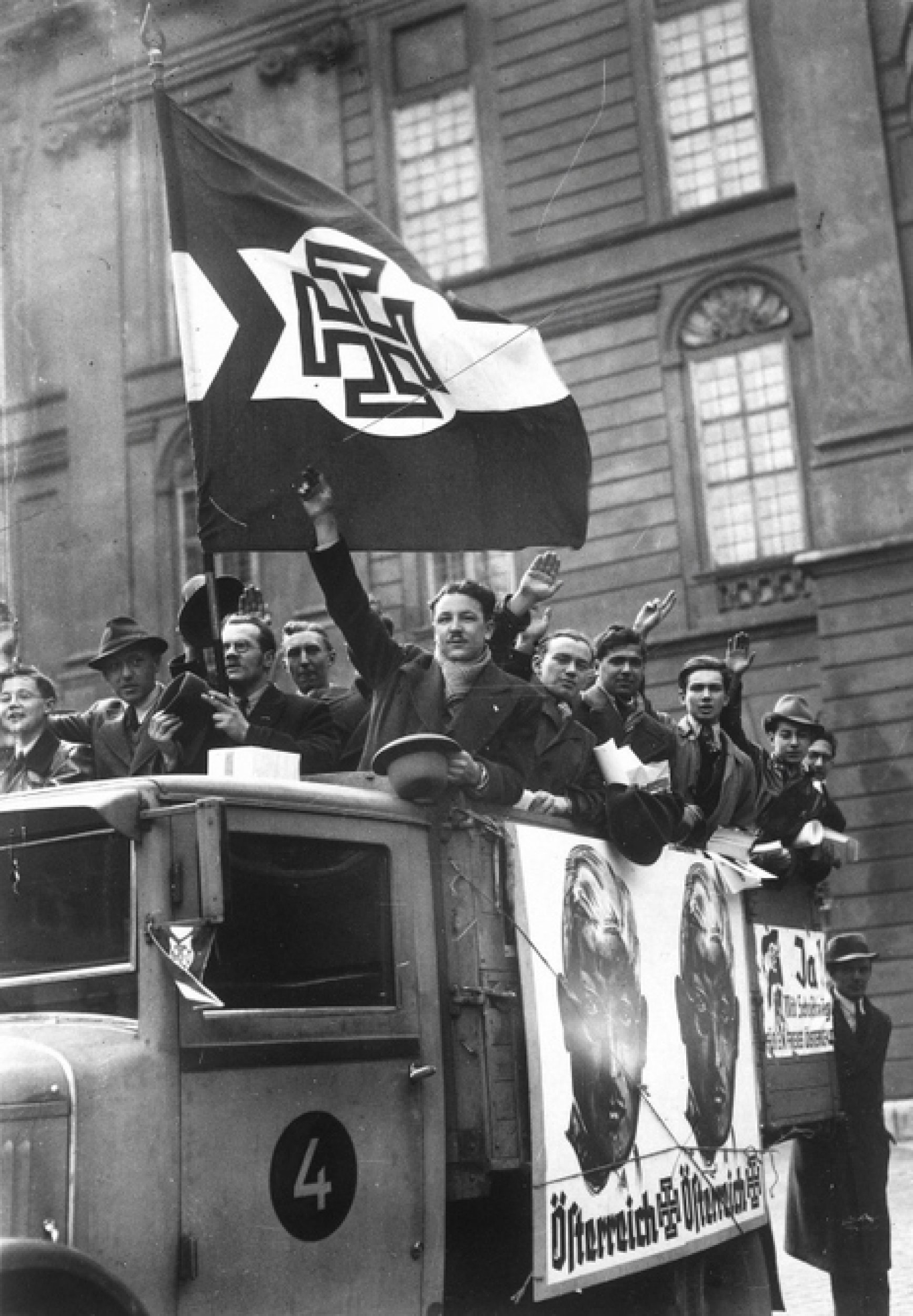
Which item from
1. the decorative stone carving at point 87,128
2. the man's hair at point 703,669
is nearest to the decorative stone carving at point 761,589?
the decorative stone carving at point 87,128

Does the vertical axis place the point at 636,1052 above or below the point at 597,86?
below

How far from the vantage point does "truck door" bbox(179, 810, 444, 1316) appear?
4.06m

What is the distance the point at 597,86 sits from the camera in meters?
21.5

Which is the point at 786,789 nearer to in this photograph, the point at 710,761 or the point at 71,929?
the point at 710,761

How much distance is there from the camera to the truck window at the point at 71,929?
4.01 m

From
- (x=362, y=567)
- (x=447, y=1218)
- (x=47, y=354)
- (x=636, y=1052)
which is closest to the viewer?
(x=447, y=1218)

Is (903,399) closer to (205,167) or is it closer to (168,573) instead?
(168,573)

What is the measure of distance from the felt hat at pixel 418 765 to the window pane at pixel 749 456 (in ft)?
53.1

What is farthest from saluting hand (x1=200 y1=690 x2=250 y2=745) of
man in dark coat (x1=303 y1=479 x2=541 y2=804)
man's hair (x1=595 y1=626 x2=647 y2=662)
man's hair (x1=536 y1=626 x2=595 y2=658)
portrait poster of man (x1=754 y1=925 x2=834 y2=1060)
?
portrait poster of man (x1=754 y1=925 x2=834 y2=1060)

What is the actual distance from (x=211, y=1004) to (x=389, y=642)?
1.96 metres

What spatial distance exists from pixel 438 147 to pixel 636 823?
18898 mm

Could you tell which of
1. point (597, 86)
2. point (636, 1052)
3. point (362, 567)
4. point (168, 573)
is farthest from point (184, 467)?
point (636, 1052)

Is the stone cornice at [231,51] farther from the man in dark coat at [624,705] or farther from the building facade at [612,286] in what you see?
the man in dark coat at [624,705]

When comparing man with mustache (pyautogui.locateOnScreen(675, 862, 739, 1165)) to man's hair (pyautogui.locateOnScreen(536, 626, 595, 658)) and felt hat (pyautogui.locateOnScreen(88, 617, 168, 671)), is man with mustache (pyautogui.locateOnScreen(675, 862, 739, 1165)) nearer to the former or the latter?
man's hair (pyautogui.locateOnScreen(536, 626, 595, 658))
